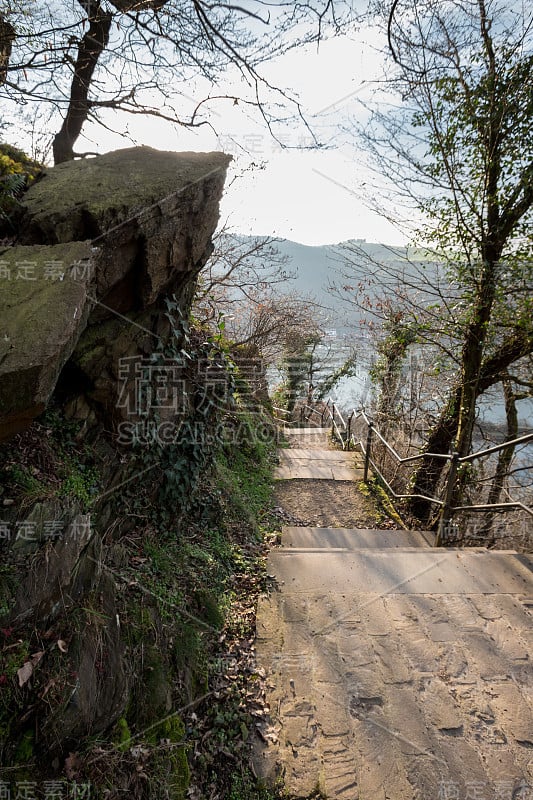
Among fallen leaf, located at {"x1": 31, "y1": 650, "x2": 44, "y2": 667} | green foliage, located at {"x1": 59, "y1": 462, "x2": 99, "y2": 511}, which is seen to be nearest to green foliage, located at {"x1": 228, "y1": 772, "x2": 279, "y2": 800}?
fallen leaf, located at {"x1": 31, "y1": 650, "x2": 44, "y2": 667}

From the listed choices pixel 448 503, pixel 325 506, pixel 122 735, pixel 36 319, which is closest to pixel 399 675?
pixel 122 735

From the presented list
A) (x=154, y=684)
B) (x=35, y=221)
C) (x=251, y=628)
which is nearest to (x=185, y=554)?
(x=251, y=628)

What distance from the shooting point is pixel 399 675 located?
268cm

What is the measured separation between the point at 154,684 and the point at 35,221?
3097 millimetres

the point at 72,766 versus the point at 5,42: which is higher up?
the point at 5,42

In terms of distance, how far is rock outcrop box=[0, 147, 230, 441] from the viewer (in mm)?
2020

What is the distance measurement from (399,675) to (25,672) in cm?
222

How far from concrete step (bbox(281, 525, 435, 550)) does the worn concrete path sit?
98cm

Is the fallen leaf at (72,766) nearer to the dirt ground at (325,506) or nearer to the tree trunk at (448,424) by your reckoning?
the dirt ground at (325,506)

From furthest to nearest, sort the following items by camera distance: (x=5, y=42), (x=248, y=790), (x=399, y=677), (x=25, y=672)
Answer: (x=5, y=42)
(x=399, y=677)
(x=248, y=790)
(x=25, y=672)

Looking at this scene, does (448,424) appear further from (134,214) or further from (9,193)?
(9,193)

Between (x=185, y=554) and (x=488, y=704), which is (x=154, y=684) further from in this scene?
(x=488, y=704)

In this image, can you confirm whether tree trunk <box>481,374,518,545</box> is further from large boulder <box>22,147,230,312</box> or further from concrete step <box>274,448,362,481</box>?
large boulder <box>22,147,230,312</box>

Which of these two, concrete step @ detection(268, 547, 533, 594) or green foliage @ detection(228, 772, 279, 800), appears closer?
green foliage @ detection(228, 772, 279, 800)
